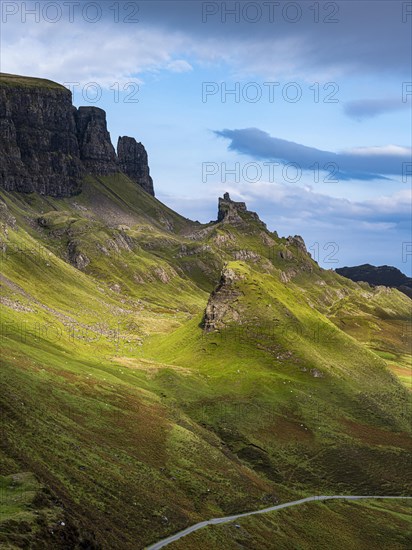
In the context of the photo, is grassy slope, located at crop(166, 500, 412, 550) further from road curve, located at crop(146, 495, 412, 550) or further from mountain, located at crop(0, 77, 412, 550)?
road curve, located at crop(146, 495, 412, 550)

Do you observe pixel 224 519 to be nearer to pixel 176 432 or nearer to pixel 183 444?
pixel 183 444

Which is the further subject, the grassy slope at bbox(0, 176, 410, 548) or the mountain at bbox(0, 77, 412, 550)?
the grassy slope at bbox(0, 176, 410, 548)

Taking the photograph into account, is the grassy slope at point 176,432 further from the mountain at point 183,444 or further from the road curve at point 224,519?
the road curve at point 224,519

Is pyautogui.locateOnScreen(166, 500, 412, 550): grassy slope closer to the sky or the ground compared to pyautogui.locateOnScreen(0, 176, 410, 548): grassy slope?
closer to the ground

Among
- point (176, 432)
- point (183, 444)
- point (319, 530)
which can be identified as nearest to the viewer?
point (319, 530)

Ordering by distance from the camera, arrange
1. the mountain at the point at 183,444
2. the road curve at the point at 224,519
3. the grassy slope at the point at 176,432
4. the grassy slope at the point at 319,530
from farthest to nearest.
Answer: the grassy slope at the point at 319,530 < the grassy slope at the point at 176,432 < the road curve at the point at 224,519 < the mountain at the point at 183,444

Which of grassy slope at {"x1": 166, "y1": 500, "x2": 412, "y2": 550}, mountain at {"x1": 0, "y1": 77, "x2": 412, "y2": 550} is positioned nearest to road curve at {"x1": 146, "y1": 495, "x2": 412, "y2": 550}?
grassy slope at {"x1": 166, "y1": 500, "x2": 412, "y2": 550}

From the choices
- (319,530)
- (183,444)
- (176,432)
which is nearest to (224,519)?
(319,530)

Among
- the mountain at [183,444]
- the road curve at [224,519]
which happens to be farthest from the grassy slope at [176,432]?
the road curve at [224,519]

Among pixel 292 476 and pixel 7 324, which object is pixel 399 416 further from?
pixel 7 324

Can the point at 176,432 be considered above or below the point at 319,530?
above

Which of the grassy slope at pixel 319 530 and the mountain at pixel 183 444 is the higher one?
the mountain at pixel 183 444

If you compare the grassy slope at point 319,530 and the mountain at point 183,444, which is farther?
the grassy slope at point 319,530

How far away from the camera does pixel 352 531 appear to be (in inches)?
4323
